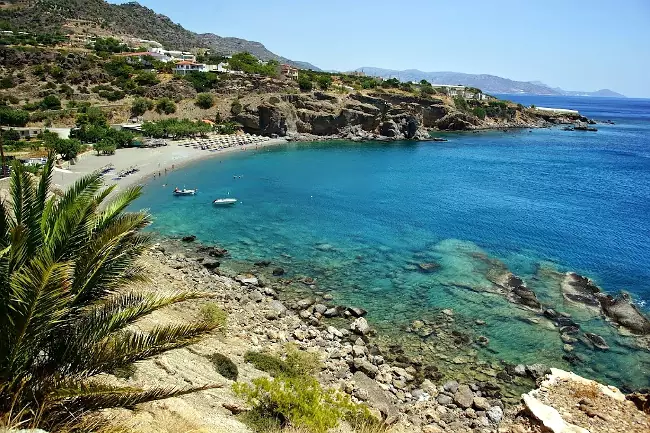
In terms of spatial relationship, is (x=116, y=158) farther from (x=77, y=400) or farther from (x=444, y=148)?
(x=444, y=148)

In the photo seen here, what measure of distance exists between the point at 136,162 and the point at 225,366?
144 ft

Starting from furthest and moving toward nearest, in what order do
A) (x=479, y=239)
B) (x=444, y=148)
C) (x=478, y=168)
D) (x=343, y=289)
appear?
1. (x=444, y=148)
2. (x=478, y=168)
3. (x=479, y=239)
4. (x=343, y=289)

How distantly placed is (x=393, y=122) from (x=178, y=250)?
225 feet

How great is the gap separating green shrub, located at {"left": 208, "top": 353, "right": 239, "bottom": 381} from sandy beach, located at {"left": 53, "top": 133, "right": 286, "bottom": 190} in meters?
30.2

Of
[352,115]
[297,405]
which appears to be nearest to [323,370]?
[297,405]

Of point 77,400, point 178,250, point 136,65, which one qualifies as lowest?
point 178,250

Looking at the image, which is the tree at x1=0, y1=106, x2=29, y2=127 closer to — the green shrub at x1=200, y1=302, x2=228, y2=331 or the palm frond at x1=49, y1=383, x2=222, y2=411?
the green shrub at x1=200, y1=302, x2=228, y2=331

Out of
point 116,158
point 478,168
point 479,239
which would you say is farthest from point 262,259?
point 478,168

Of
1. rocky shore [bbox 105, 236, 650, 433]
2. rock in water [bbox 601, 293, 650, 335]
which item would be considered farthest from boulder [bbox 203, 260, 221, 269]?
rock in water [bbox 601, 293, 650, 335]

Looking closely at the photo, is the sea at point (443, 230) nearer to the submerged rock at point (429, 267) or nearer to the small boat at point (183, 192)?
the submerged rock at point (429, 267)

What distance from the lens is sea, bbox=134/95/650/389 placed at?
2205cm

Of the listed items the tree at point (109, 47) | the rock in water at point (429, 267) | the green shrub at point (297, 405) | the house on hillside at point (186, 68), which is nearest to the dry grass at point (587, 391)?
the green shrub at point (297, 405)

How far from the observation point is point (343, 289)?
2495 centimetres

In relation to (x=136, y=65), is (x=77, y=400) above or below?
below
